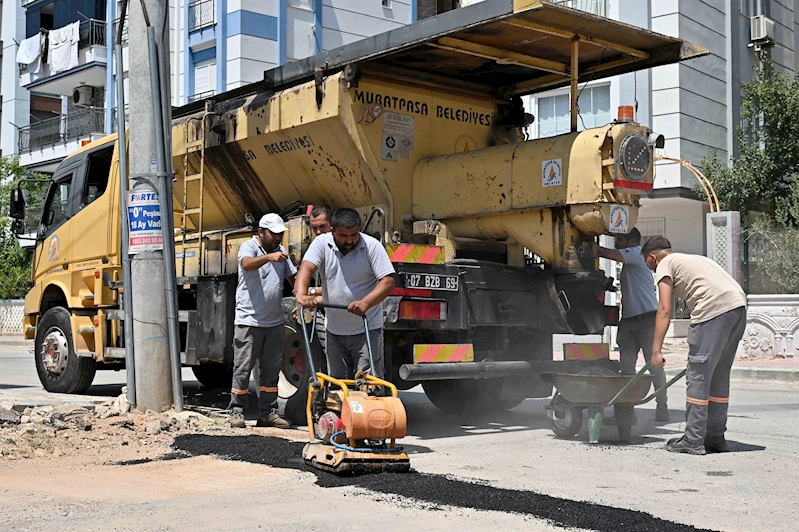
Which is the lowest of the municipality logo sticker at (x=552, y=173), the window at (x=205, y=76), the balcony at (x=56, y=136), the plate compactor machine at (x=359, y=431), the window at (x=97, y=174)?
the plate compactor machine at (x=359, y=431)

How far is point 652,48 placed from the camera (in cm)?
908

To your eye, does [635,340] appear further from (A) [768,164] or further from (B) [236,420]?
(A) [768,164]

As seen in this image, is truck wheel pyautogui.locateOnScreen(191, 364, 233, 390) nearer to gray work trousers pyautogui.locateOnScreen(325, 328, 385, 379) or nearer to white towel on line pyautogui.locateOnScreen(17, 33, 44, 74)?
gray work trousers pyautogui.locateOnScreen(325, 328, 385, 379)

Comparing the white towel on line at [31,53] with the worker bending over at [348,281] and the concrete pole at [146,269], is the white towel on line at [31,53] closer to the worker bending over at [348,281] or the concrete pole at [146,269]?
the concrete pole at [146,269]

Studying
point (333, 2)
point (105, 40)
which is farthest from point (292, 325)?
point (105, 40)

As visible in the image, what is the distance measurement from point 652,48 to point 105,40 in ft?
91.4

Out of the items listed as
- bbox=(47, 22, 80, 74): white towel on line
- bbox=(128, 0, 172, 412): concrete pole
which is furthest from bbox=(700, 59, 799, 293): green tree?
bbox=(47, 22, 80, 74): white towel on line

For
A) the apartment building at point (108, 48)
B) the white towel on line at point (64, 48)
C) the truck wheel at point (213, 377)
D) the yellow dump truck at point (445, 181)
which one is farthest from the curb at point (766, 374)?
the white towel on line at point (64, 48)

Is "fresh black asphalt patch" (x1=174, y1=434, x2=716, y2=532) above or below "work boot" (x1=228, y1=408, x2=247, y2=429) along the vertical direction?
below

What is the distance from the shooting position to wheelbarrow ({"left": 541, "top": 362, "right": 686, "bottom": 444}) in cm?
767

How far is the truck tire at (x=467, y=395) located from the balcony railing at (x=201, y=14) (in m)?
22.1

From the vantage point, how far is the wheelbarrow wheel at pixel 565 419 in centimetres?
793

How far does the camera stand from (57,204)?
12125mm

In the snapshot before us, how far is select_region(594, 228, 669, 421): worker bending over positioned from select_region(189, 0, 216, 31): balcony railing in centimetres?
2248
